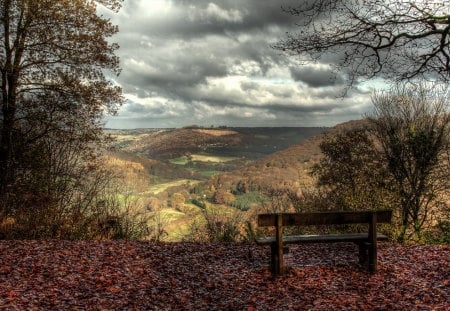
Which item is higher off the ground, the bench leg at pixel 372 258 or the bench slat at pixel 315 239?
the bench slat at pixel 315 239

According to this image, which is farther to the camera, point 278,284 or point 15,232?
point 15,232

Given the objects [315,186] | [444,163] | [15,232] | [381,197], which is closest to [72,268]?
[15,232]

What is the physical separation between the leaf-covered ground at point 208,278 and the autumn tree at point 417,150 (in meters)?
7.37

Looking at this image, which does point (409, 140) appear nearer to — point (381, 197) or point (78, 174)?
point (381, 197)

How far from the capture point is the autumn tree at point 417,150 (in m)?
15.8

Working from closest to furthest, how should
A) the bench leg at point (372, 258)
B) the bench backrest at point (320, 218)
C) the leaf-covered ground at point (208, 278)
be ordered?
the leaf-covered ground at point (208, 278)
the bench backrest at point (320, 218)
the bench leg at point (372, 258)

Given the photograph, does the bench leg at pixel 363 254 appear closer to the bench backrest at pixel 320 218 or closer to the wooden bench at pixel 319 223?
the wooden bench at pixel 319 223

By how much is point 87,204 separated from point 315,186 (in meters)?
11.8

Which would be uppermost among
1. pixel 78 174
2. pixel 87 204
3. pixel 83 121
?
pixel 83 121

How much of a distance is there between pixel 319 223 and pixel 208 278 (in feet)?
8.17

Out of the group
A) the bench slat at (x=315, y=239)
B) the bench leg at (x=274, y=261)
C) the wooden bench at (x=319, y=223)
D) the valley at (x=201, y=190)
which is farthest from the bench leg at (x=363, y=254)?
the valley at (x=201, y=190)

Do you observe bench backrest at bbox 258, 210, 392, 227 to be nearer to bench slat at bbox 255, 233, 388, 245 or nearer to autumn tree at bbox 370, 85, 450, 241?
bench slat at bbox 255, 233, 388, 245

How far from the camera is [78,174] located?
1278 cm

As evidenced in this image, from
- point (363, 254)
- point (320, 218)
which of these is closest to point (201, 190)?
point (363, 254)
